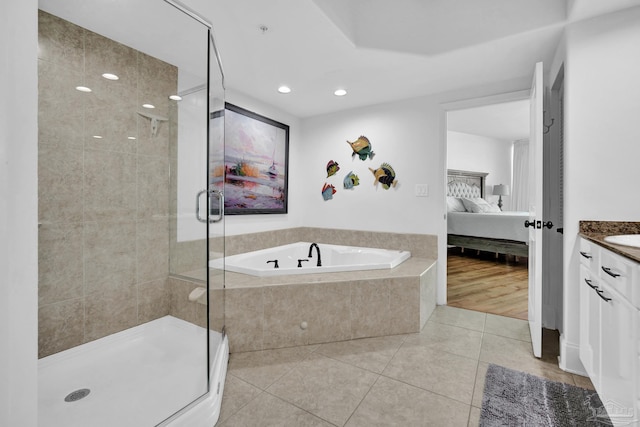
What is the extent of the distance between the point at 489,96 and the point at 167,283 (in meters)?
3.17

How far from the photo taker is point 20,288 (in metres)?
0.71

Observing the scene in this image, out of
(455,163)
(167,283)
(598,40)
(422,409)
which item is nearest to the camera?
(422,409)

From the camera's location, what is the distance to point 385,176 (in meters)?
3.16

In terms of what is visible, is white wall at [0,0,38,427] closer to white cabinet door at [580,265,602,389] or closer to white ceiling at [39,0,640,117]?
white ceiling at [39,0,640,117]

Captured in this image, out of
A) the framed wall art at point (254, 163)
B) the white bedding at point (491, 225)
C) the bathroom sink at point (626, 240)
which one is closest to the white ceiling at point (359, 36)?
the framed wall art at point (254, 163)

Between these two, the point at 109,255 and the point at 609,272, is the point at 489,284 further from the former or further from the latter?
the point at 109,255

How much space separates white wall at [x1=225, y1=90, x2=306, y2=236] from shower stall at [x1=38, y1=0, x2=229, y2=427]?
0.77 meters

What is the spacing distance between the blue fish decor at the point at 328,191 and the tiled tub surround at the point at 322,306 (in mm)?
1343

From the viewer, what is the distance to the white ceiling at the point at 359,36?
5.43ft

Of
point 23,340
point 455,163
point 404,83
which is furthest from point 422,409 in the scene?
point 455,163

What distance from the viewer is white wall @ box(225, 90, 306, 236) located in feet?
9.35

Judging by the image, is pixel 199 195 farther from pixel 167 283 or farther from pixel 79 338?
pixel 79 338

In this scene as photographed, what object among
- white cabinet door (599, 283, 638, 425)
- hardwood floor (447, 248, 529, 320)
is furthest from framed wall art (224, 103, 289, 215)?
white cabinet door (599, 283, 638, 425)

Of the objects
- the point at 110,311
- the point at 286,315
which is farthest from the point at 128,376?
the point at 286,315
